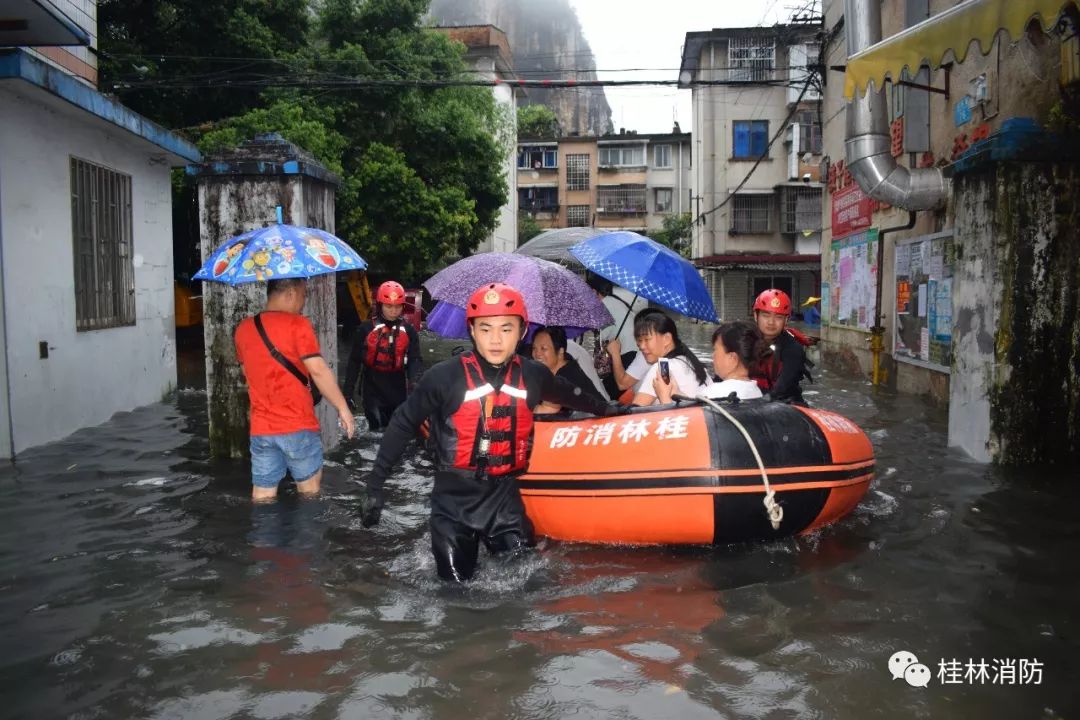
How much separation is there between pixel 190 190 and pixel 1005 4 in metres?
15.4

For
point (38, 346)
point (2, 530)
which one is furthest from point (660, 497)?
point (38, 346)

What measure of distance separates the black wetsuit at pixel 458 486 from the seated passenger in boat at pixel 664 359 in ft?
4.68

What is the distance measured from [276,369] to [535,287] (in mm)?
1919

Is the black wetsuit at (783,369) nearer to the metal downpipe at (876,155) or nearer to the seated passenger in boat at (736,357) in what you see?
the seated passenger in boat at (736,357)

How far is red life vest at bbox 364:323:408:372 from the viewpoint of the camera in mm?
8484

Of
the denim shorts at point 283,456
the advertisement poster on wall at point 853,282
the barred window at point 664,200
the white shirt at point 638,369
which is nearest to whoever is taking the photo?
the denim shorts at point 283,456

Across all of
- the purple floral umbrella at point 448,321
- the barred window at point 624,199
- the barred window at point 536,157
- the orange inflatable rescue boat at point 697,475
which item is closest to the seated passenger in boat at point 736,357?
the orange inflatable rescue boat at point 697,475

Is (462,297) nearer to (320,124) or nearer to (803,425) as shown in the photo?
(803,425)

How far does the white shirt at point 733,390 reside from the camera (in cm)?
539

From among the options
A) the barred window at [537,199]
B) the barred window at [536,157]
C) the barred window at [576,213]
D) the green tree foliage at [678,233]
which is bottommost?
the green tree foliage at [678,233]

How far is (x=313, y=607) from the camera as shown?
4.49 meters

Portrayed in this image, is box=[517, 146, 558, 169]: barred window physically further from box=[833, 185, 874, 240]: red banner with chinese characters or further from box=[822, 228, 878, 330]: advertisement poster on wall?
box=[833, 185, 874, 240]: red banner with chinese characters

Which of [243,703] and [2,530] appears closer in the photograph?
[243,703]

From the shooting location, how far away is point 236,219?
292 inches
